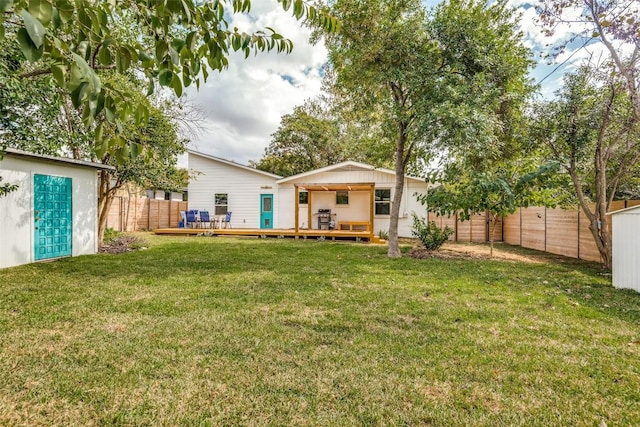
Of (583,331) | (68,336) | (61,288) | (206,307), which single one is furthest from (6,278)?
(583,331)

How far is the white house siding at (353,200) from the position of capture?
15.2 meters

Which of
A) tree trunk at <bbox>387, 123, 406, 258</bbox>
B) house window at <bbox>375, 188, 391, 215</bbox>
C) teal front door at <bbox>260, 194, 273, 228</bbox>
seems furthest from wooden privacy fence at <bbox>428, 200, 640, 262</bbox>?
teal front door at <bbox>260, 194, 273, 228</bbox>

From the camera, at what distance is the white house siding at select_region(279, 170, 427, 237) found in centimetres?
1520

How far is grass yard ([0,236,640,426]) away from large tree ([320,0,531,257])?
13.3ft

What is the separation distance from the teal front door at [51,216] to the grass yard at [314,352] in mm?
2231

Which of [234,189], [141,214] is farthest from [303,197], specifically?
[141,214]

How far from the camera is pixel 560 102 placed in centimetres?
763

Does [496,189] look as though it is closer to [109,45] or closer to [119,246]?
[109,45]

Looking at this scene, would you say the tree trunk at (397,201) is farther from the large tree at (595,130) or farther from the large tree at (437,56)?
the large tree at (595,130)

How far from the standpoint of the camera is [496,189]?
7.91 metres

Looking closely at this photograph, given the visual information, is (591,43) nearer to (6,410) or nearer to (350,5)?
(350,5)

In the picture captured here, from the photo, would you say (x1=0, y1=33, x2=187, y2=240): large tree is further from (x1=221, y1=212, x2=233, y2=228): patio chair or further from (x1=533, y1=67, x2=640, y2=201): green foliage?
(x1=533, y1=67, x2=640, y2=201): green foliage

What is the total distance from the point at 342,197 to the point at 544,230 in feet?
28.6

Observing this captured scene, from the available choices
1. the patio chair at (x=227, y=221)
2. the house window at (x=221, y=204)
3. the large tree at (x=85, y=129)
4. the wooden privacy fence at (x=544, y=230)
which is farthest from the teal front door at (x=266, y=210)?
the wooden privacy fence at (x=544, y=230)
